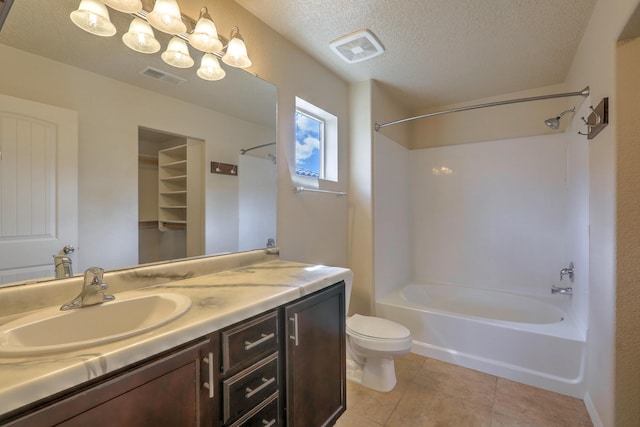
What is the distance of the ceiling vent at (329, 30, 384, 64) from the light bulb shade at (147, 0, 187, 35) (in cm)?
105

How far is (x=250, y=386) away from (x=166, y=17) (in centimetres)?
152

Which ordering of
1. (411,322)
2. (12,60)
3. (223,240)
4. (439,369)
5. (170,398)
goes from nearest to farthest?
(170,398) < (12,60) < (223,240) < (439,369) < (411,322)

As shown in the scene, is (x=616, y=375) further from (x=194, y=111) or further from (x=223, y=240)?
(x=194, y=111)

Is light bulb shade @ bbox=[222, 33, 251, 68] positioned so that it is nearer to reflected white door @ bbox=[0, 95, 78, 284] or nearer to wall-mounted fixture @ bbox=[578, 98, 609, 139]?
reflected white door @ bbox=[0, 95, 78, 284]

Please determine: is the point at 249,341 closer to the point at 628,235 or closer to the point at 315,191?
the point at 315,191

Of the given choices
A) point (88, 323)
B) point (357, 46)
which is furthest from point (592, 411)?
point (357, 46)

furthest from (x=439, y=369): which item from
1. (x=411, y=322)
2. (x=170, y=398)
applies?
(x=170, y=398)

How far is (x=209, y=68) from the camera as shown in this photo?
4.89 ft

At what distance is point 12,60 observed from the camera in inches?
36.7

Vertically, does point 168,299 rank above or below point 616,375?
above

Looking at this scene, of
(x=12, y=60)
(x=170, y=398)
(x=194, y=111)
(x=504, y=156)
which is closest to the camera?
(x=170, y=398)

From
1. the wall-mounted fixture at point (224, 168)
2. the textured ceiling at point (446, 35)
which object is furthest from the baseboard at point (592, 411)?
the wall-mounted fixture at point (224, 168)

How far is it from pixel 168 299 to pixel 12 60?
94cm

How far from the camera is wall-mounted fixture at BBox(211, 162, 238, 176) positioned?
1.59 metres
